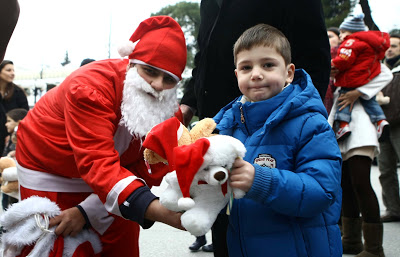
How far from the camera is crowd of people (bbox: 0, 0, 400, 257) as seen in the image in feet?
5.08

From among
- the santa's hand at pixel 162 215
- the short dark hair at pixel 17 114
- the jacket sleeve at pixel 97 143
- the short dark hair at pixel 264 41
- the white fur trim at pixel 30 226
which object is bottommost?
the short dark hair at pixel 17 114

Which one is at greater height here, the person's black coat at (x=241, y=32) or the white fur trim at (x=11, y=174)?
the person's black coat at (x=241, y=32)

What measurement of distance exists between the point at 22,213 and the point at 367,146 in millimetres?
2599

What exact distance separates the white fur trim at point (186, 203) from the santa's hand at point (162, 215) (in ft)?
0.67

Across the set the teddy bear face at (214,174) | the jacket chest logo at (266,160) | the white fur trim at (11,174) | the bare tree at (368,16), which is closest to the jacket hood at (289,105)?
the jacket chest logo at (266,160)

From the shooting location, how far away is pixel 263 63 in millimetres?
1673

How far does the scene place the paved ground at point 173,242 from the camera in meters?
3.82

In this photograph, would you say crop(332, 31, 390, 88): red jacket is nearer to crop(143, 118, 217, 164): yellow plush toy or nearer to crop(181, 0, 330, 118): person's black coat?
crop(181, 0, 330, 118): person's black coat

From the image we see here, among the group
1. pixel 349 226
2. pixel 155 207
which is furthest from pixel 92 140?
pixel 349 226

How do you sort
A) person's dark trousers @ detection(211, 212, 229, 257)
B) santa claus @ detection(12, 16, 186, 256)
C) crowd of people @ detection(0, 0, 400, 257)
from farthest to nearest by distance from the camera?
person's dark trousers @ detection(211, 212, 229, 257), santa claus @ detection(12, 16, 186, 256), crowd of people @ detection(0, 0, 400, 257)

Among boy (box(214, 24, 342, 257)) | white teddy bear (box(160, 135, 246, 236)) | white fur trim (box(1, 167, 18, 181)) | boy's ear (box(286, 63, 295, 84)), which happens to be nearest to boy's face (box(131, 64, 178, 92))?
boy (box(214, 24, 342, 257))

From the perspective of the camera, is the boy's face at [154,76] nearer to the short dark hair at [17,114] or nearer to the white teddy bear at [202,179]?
the white teddy bear at [202,179]

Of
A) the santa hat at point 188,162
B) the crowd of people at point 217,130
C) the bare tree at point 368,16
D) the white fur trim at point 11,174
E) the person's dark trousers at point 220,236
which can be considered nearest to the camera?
the santa hat at point 188,162

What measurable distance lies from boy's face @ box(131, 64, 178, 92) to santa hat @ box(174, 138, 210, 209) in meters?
0.91
